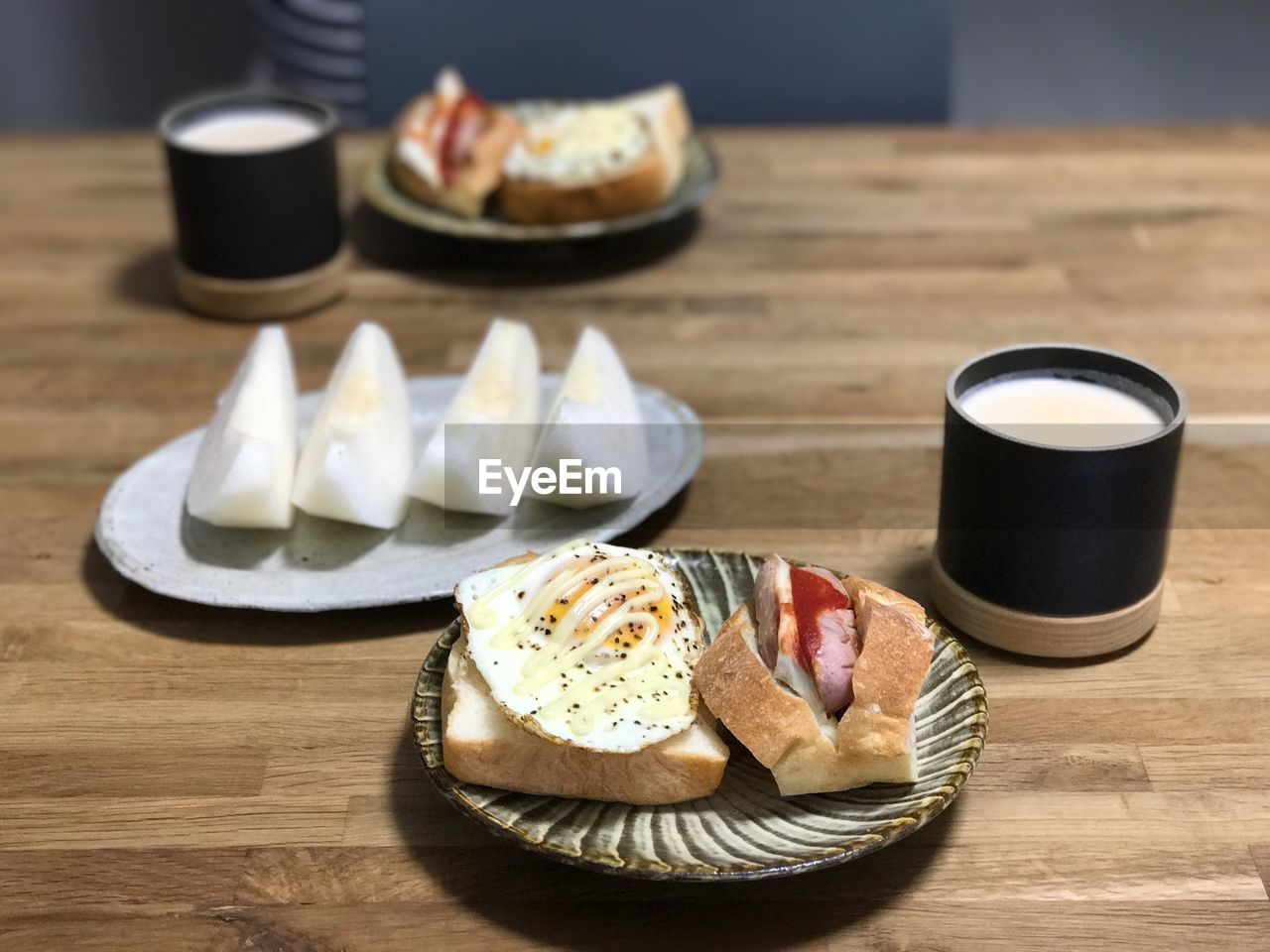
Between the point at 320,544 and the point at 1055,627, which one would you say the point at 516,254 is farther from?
the point at 1055,627

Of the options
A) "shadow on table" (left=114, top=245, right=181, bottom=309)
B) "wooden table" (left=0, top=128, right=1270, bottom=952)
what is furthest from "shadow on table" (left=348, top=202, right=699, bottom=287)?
"shadow on table" (left=114, top=245, right=181, bottom=309)

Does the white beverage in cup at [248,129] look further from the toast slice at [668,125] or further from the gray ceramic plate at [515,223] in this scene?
the toast slice at [668,125]

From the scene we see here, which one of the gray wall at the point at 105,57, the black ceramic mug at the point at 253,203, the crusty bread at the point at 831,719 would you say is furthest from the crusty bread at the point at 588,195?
the gray wall at the point at 105,57

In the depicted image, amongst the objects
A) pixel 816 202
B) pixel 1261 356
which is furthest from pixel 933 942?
Result: pixel 816 202

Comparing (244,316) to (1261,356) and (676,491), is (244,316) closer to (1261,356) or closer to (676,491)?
(676,491)

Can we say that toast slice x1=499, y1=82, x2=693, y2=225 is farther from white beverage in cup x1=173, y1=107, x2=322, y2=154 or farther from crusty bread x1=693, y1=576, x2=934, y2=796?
crusty bread x1=693, y1=576, x2=934, y2=796

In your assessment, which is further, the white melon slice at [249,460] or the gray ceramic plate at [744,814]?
the white melon slice at [249,460]
